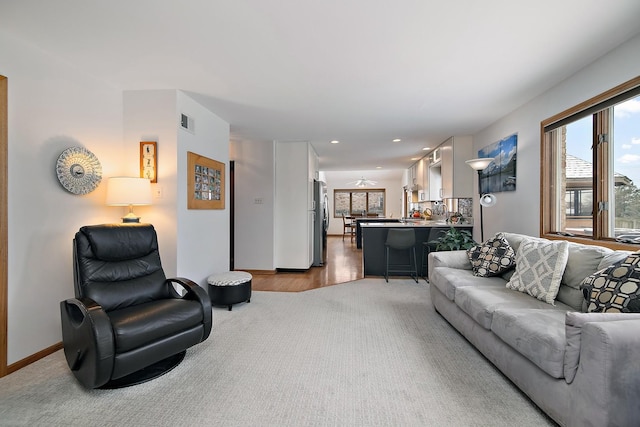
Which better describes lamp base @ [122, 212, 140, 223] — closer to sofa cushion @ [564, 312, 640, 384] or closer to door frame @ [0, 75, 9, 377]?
door frame @ [0, 75, 9, 377]

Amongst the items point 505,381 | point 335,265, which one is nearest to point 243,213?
point 335,265

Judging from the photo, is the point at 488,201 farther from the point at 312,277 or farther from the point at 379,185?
the point at 379,185

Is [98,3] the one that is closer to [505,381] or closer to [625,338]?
[625,338]

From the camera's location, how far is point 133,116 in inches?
124

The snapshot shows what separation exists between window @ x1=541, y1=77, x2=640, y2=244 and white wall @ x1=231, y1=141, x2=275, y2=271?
3960 millimetres

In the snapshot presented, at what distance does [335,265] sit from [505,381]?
4.27 m

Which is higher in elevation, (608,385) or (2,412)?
(608,385)

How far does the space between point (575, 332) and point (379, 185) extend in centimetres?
1070

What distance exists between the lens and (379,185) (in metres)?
11.9

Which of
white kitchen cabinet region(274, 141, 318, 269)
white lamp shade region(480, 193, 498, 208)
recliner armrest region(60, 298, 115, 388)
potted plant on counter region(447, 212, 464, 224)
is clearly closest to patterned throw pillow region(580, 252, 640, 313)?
white lamp shade region(480, 193, 498, 208)

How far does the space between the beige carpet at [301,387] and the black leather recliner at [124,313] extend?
0.56 feet

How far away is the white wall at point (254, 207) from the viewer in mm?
5324

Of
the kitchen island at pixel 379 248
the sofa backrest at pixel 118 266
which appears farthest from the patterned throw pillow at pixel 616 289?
the kitchen island at pixel 379 248

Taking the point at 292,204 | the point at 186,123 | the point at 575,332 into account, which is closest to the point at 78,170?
the point at 186,123
